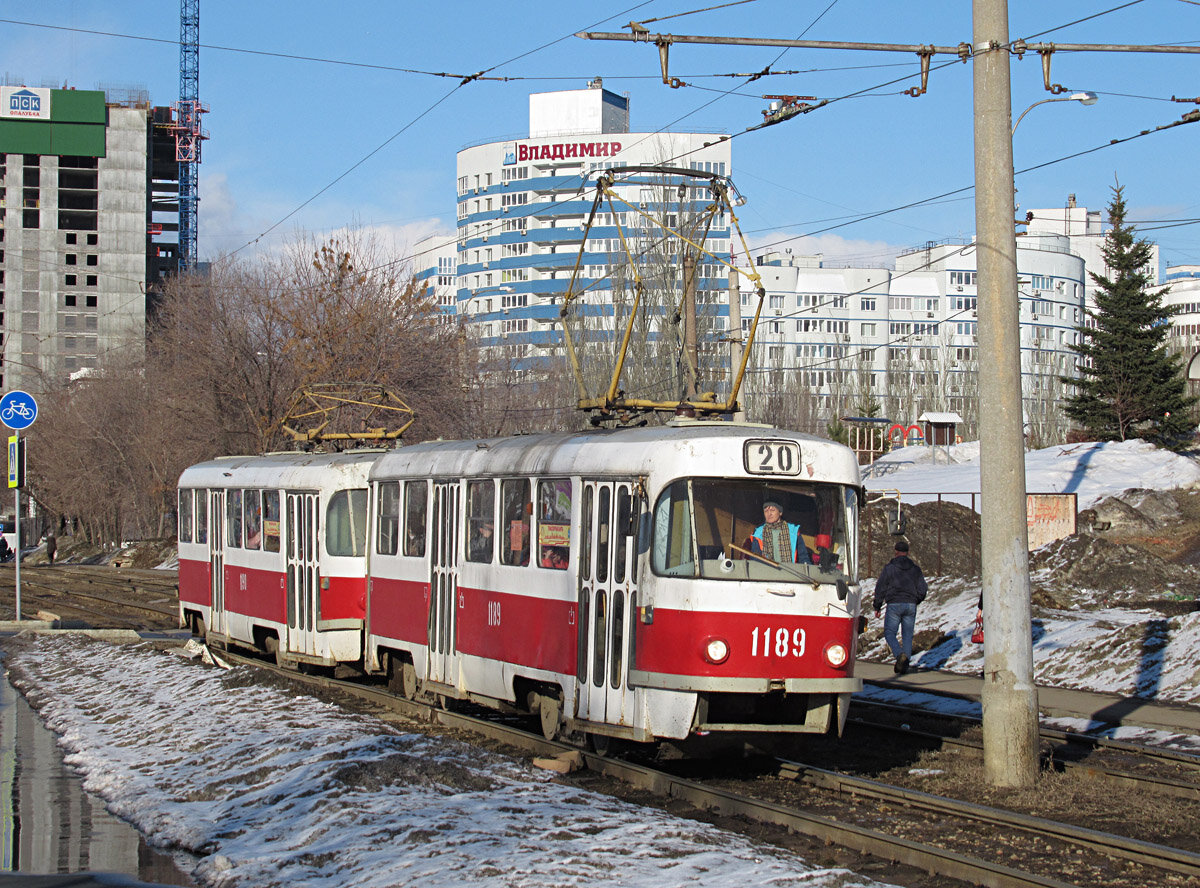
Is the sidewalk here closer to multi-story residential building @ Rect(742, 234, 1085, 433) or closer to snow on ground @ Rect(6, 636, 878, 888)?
snow on ground @ Rect(6, 636, 878, 888)

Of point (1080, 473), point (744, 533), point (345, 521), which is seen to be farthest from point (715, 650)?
point (1080, 473)

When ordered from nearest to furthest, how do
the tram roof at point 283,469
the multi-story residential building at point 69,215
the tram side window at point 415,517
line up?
the tram side window at point 415,517 < the tram roof at point 283,469 < the multi-story residential building at point 69,215

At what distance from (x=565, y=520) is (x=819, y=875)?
15.7 ft

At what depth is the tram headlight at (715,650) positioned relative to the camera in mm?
9602

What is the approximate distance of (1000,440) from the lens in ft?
33.3

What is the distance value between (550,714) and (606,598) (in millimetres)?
1732

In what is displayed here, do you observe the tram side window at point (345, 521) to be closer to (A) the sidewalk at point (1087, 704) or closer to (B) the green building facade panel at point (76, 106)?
(A) the sidewalk at point (1087, 704)

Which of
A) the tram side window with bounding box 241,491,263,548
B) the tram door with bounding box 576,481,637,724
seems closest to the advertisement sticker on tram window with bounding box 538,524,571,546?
the tram door with bounding box 576,481,637,724

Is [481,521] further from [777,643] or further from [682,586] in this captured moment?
[777,643]

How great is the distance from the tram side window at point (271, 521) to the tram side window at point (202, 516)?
311 cm

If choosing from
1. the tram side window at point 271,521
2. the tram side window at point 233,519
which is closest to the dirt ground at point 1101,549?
the tram side window at point 271,521

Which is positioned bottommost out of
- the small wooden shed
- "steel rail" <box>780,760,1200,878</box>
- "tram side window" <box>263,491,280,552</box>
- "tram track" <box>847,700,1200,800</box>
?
Answer: "tram track" <box>847,700,1200,800</box>

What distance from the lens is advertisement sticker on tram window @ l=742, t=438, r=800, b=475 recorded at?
9969mm

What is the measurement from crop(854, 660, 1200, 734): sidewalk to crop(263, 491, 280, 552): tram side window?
810 centimetres
